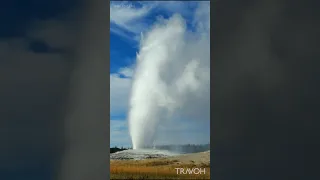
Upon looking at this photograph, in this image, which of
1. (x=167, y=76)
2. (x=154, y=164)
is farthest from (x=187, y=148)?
(x=167, y=76)

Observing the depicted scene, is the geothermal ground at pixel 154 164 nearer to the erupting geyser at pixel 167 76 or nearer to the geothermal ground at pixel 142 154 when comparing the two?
the geothermal ground at pixel 142 154

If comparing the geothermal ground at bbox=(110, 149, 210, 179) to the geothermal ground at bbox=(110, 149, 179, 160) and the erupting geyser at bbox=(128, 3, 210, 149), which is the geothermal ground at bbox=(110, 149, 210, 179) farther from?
the erupting geyser at bbox=(128, 3, 210, 149)

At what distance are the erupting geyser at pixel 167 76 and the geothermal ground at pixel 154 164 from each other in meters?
0.11

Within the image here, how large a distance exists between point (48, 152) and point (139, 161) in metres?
0.97

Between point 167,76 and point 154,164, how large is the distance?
79cm

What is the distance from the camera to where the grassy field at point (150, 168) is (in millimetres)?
3203

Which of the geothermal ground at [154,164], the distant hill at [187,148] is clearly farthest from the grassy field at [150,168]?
the distant hill at [187,148]

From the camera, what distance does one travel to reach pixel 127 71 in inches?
132

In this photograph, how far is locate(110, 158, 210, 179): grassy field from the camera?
3203 millimetres

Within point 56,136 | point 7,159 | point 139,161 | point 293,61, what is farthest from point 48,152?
point 293,61

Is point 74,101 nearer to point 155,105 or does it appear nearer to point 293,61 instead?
point 155,105

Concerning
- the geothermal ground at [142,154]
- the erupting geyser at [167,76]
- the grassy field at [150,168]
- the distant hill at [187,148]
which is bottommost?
the grassy field at [150,168]

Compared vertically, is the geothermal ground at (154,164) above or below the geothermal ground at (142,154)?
below

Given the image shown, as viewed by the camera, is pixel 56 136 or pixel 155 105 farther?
pixel 155 105
